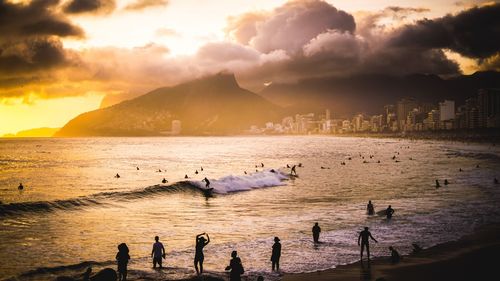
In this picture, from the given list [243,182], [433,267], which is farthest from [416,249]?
[243,182]

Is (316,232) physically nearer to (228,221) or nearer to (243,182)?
(228,221)

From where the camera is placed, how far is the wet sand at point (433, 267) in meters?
17.7

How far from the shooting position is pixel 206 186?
52406 mm

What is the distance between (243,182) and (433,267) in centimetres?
4008

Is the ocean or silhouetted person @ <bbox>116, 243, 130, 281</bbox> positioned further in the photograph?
the ocean

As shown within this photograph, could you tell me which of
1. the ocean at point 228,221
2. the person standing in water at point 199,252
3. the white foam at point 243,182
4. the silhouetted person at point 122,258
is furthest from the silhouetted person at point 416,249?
the white foam at point 243,182

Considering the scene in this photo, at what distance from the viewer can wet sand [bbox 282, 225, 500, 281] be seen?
58.1ft

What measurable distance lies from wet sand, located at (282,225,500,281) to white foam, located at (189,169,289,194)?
3320cm

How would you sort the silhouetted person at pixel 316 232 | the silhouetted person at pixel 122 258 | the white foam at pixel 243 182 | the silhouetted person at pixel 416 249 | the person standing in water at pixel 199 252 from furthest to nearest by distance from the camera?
the white foam at pixel 243 182, the silhouetted person at pixel 316 232, the silhouetted person at pixel 416 249, the person standing in water at pixel 199 252, the silhouetted person at pixel 122 258

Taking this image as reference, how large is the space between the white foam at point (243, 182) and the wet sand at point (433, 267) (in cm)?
3320

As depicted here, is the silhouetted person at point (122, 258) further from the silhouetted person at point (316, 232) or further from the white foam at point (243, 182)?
the white foam at point (243, 182)

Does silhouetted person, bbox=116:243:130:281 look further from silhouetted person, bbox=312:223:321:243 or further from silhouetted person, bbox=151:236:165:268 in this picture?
silhouetted person, bbox=312:223:321:243

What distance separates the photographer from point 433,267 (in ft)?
62.9

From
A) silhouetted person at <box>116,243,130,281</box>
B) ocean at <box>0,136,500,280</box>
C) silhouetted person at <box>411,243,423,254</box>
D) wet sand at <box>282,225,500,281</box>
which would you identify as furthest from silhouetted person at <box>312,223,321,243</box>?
silhouetted person at <box>116,243,130,281</box>
